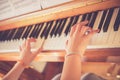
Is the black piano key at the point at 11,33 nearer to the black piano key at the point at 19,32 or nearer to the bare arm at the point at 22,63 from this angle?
the black piano key at the point at 19,32

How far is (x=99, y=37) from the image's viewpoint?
133 centimetres

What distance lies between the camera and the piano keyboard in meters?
1.30

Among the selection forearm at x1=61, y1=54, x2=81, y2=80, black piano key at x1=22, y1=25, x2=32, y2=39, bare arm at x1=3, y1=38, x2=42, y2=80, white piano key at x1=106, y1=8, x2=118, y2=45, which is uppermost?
black piano key at x1=22, y1=25, x2=32, y2=39

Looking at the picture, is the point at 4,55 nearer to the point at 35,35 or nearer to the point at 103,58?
the point at 35,35

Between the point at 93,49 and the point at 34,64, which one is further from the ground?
the point at 34,64

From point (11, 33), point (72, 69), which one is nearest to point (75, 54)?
point (72, 69)

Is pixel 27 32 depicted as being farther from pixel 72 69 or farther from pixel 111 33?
pixel 72 69

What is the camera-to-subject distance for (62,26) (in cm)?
171

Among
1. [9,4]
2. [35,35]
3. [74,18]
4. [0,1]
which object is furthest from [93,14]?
[0,1]

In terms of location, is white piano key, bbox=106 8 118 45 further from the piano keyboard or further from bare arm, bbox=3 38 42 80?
bare arm, bbox=3 38 42 80

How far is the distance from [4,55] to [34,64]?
2.47ft

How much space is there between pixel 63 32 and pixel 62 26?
99 mm

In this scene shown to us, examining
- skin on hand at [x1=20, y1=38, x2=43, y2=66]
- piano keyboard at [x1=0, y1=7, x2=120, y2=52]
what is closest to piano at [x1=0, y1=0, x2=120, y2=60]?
piano keyboard at [x1=0, y1=7, x2=120, y2=52]

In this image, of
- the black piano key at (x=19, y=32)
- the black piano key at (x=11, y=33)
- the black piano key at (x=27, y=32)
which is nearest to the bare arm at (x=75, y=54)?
the black piano key at (x=27, y=32)
